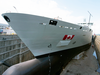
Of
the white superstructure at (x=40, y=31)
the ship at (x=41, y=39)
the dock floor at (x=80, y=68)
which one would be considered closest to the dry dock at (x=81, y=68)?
the dock floor at (x=80, y=68)

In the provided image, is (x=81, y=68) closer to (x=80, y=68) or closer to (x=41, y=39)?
(x=80, y=68)

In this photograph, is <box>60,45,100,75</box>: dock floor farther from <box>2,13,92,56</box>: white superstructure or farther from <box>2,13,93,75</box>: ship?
<box>2,13,92,56</box>: white superstructure

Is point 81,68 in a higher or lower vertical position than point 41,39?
lower

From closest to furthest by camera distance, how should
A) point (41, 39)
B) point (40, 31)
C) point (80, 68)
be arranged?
point (40, 31)
point (41, 39)
point (80, 68)

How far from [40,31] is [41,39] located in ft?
1.81

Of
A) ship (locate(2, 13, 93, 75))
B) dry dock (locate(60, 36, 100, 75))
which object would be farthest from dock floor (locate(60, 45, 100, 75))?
ship (locate(2, 13, 93, 75))

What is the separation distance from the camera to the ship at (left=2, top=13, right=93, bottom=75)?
3.47 m

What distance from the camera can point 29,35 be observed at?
12.5 feet

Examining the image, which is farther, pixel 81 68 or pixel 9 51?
pixel 81 68

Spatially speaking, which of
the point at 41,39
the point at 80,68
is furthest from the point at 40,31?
the point at 80,68

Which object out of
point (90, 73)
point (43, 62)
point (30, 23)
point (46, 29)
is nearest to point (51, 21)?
point (46, 29)

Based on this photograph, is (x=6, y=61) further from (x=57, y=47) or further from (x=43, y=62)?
(x=57, y=47)

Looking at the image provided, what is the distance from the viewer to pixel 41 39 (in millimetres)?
4180

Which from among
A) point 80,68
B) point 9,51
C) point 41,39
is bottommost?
point 80,68
